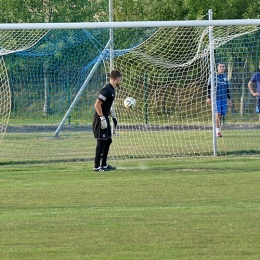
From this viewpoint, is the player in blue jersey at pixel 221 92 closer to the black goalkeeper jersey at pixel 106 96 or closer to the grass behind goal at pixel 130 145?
the grass behind goal at pixel 130 145

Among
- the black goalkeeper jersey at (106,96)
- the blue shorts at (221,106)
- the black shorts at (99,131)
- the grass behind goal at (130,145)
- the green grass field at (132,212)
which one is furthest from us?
the blue shorts at (221,106)

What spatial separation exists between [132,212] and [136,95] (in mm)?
11573

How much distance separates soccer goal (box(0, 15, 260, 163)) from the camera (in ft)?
63.0

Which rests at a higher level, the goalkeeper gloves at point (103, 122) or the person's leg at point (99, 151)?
the goalkeeper gloves at point (103, 122)

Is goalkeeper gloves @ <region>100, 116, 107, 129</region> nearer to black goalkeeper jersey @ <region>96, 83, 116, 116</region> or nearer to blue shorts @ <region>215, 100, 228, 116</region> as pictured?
black goalkeeper jersey @ <region>96, 83, 116, 116</region>

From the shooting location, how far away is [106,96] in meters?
15.4

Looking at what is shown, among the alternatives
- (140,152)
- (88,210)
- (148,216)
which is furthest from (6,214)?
(140,152)

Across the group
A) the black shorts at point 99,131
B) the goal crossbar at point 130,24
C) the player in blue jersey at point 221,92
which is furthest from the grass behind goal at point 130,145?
the goal crossbar at point 130,24

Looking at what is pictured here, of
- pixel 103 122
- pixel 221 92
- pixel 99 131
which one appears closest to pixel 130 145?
pixel 221 92

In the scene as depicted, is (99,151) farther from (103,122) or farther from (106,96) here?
(106,96)

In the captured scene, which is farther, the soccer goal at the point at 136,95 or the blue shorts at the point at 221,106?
the blue shorts at the point at 221,106

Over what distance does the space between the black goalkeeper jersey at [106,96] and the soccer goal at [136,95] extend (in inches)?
81.6

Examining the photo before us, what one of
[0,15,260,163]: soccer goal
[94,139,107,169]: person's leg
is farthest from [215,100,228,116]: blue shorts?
[94,139,107,169]: person's leg

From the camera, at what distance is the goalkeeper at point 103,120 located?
15383mm
